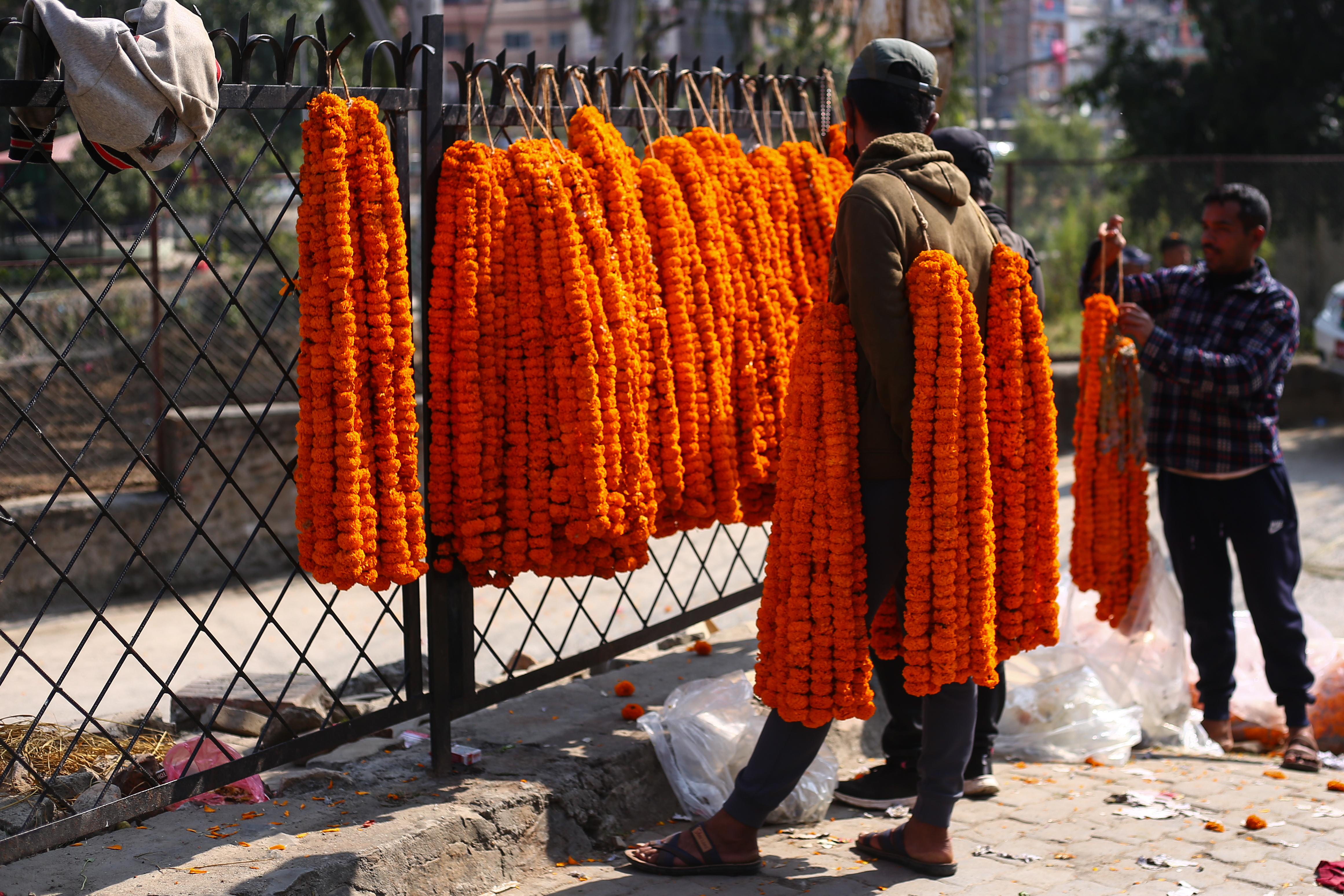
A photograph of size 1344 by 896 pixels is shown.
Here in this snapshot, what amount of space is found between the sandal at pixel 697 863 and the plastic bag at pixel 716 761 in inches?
14.2

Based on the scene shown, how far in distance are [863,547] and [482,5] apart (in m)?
54.9

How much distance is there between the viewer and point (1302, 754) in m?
3.96

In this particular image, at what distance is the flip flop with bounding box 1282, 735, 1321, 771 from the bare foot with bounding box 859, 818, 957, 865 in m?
1.66

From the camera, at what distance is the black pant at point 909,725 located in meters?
3.54

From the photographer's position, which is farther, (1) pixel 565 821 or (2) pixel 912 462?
(1) pixel 565 821

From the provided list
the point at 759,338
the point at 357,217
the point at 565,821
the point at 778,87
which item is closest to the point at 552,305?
the point at 357,217

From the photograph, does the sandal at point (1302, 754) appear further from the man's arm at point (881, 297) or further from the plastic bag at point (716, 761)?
the man's arm at point (881, 297)

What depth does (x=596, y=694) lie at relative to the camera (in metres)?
3.99

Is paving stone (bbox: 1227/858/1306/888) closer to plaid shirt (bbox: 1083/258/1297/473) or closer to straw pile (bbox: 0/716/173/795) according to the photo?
plaid shirt (bbox: 1083/258/1297/473)

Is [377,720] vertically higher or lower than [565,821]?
higher

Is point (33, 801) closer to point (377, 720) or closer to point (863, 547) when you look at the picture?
point (377, 720)

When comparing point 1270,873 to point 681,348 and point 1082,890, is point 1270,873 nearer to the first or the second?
point 1082,890

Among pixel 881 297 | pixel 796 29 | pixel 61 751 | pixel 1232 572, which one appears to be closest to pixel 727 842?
pixel 881 297

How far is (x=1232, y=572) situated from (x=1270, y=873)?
1347mm
